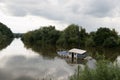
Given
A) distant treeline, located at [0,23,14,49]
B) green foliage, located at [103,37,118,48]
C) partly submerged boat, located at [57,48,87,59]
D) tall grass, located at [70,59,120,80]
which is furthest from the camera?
distant treeline, located at [0,23,14,49]

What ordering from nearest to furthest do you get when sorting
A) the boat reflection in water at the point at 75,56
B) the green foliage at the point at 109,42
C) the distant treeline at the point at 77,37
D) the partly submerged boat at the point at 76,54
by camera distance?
the boat reflection in water at the point at 75,56
the partly submerged boat at the point at 76,54
the green foliage at the point at 109,42
the distant treeline at the point at 77,37

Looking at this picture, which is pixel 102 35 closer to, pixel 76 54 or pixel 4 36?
pixel 76 54

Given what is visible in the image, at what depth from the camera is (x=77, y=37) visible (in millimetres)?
89438

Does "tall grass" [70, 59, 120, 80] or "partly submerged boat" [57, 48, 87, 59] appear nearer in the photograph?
"tall grass" [70, 59, 120, 80]

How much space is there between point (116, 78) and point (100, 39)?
70125 millimetres

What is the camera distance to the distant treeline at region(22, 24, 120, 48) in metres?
82.9

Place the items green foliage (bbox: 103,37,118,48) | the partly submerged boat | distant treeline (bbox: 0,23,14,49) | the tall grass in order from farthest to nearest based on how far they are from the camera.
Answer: distant treeline (bbox: 0,23,14,49), green foliage (bbox: 103,37,118,48), the partly submerged boat, the tall grass

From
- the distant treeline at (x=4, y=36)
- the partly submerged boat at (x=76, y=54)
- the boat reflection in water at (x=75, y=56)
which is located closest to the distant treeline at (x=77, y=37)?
the distant treeline at (x=4, y=36)

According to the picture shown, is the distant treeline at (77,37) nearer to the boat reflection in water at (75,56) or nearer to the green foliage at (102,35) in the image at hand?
the green foliage at (102,35)

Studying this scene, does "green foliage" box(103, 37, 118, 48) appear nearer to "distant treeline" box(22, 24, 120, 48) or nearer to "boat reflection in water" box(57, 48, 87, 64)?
"distant treeline" box(22, 24, 120, 48)

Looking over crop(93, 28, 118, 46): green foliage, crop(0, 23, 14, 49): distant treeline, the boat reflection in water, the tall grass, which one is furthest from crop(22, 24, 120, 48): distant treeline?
the tall grass

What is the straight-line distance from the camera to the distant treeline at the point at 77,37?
272ft

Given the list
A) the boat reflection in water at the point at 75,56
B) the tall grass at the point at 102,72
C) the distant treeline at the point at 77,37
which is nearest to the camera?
the tall grass at the point at 102,72

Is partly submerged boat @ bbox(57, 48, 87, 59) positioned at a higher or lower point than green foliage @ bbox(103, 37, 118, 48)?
lower
